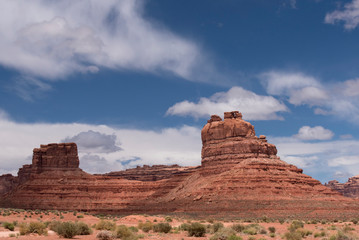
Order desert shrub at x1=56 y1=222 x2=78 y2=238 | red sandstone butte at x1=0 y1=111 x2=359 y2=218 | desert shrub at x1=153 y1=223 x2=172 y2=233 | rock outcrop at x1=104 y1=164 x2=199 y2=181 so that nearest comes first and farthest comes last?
1. desert shrub at x1=56 y1=222 x2=78 y2=238
2. desert shrub at x1=153 y1=223 x2=172 y2=233
3. red sandstone butte at x1=0 y1=111 x2=359 y2=218
4. rock outcrop at x1=104 y1=164 x2=199 y2=181

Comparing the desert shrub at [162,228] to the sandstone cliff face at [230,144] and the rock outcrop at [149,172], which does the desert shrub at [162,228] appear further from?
the rock outcrop at [149,172]

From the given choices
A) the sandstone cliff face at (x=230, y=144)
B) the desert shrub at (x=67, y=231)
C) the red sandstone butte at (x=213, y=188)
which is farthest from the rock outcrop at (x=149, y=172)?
the desert shrub at (x=67, y=231)

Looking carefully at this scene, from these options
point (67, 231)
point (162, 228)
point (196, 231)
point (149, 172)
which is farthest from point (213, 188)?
point (149, 172)

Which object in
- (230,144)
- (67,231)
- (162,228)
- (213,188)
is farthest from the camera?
(230,144)

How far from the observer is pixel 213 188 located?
292 ft

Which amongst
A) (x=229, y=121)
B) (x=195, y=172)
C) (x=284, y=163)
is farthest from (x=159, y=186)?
(x=284, y=163)

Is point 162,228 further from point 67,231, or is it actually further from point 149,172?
point 149,172

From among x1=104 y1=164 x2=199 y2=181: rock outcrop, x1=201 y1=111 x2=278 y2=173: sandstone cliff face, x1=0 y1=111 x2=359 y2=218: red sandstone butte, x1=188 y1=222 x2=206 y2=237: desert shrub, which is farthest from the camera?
x1=104 y1=164 x2=199 y2=181: rock outcrop

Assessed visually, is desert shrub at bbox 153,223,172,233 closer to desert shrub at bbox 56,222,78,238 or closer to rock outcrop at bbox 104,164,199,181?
desert shrub at bbox 56,222,78,238

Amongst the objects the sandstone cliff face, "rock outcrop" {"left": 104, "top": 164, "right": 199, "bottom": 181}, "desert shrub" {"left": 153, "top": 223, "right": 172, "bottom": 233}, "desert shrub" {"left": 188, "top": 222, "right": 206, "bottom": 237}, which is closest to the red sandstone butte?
the sandstone cliff face

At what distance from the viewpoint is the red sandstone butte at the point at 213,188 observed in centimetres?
7975

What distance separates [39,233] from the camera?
2767cm

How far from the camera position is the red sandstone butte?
3140 inches

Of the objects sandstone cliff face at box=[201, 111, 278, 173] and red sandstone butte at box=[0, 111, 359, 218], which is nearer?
red sandstone butte at box=[0, 111, 359, 218]
